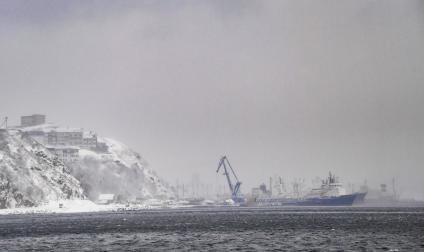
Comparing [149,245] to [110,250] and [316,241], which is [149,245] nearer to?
[110,250]

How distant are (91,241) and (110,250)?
19055 mm

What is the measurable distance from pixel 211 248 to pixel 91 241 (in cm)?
2624

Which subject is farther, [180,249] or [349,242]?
[349,242]

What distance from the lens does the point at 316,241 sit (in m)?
94.8

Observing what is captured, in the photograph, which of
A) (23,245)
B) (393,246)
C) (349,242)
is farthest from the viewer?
(23,245)

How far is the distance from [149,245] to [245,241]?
1490 cm

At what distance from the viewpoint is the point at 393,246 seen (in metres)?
84.7

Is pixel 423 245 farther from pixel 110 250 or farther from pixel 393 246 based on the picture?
pixel 110 250

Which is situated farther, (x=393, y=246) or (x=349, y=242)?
(x=349, y=242)

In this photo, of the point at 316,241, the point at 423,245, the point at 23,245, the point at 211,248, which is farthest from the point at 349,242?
the point at 23,245

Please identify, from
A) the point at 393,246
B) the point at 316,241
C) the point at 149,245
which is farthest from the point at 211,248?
the point at 393,246

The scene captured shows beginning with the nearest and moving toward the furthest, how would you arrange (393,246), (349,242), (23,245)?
(393,246) → (349,242) → (23,245)

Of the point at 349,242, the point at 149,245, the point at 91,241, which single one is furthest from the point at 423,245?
the point at 91,241

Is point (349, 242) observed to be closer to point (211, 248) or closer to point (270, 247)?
point (270, 247)
